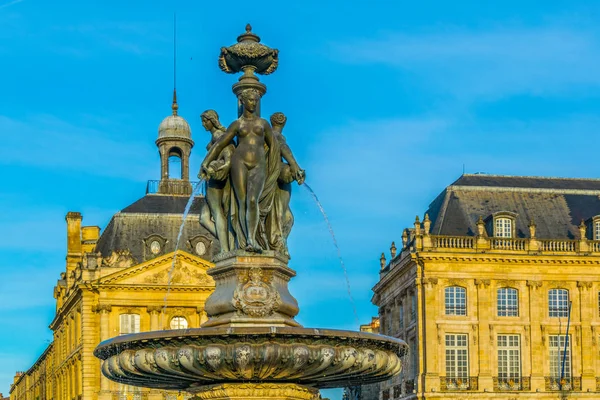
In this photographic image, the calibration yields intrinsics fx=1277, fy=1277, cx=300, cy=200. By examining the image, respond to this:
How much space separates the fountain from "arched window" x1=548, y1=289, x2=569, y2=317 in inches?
2304

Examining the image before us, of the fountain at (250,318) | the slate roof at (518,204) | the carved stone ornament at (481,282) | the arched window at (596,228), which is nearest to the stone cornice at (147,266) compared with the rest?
the slate roof at (518,204)

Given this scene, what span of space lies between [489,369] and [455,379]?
2001 millimetres

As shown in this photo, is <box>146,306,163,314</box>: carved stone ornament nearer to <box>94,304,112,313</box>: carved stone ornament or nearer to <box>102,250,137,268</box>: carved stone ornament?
<box>94,304,112,313</box>: carved stone ornament

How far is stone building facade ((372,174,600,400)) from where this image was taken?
7044 cm

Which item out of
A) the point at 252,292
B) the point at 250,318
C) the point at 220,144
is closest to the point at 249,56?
the point at 220,144

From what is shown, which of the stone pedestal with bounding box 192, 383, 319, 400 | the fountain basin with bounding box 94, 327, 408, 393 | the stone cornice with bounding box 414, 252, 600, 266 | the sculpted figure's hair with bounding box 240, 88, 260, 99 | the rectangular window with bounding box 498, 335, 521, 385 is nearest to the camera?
the fountain basin with bounding box 94, 327, 408, 393

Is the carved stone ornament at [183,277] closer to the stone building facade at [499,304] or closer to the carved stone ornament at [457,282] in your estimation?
the stone building facade at [499,304]

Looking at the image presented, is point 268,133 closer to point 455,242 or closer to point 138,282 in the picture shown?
point 455,242

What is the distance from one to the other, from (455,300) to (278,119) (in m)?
57.0

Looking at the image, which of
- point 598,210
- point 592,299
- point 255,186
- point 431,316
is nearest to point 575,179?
point 598,210

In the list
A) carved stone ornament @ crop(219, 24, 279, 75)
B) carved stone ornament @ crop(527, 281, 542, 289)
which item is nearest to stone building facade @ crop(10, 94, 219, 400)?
carved stone ornament @ crop(527, 281, 542, 289)

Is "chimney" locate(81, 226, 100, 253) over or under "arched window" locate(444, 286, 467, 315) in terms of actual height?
over

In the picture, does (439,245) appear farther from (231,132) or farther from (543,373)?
(231,132)

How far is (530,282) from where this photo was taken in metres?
72.3
